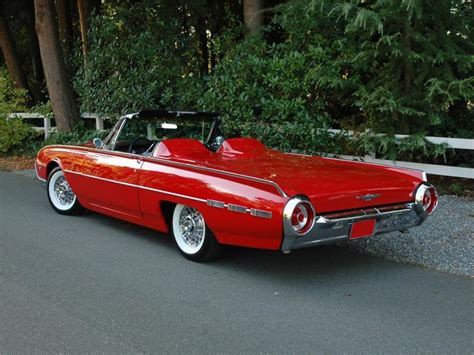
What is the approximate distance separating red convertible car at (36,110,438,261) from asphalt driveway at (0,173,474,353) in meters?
0.41

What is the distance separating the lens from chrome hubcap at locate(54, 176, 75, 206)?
23.7 feet

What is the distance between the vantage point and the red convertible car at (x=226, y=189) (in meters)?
4.37

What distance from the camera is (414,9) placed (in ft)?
23.7

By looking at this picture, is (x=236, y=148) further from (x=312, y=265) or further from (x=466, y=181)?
(x=466, y=181)

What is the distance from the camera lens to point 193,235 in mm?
5266

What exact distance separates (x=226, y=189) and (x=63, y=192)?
347 centimetres

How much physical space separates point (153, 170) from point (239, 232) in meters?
1.35

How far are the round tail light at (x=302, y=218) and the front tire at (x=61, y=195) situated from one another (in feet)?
12.4

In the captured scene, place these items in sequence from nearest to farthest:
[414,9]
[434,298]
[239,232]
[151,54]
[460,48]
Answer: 1. [434,298]
2. [239,232]
3. [414,9]
4. [460,48]
5. [151,54]

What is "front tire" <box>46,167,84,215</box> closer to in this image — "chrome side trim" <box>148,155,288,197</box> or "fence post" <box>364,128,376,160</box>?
"chrome side trim" <box>148,155,288,197</box>

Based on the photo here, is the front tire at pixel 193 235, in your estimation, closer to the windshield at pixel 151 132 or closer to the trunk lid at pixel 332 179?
the trunk lid at pixel 332 179

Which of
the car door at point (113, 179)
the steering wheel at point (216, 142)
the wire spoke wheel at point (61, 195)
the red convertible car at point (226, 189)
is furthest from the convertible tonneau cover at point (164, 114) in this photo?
the wire spoke wheel at point (61, 195)

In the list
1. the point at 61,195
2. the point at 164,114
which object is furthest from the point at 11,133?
the point at 164,114

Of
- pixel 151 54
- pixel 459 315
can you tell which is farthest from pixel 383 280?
pixel 151 54
